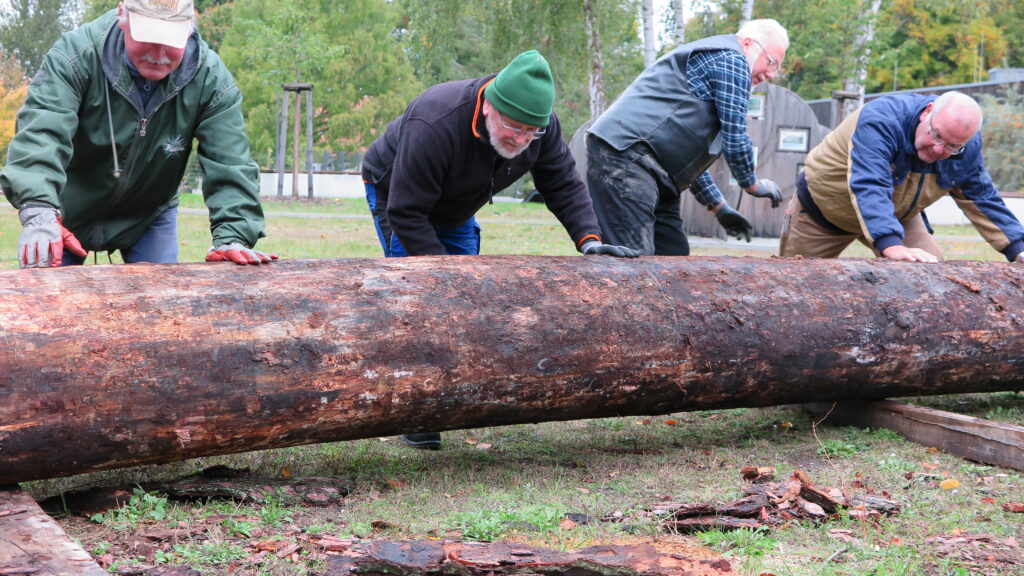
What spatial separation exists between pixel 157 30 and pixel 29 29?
52.8m

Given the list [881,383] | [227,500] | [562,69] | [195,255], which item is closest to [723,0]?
[562,69]

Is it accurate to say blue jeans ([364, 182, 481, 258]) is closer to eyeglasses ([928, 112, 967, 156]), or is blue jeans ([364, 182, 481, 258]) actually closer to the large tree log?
the large tree log

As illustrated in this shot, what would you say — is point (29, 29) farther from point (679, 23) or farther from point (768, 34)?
point (768, 34)

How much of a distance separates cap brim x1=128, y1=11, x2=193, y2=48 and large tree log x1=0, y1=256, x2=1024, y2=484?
846 mm

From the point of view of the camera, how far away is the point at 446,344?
11.7 ft

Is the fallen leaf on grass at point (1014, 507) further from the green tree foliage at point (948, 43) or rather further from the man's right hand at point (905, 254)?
the green tree foliage at point (948, 43)

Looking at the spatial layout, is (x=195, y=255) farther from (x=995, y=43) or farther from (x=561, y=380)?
(x=995, y=43)

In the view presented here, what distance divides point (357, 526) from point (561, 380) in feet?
3.34

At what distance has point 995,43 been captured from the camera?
36.5 meters

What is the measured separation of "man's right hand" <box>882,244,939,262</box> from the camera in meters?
4.96

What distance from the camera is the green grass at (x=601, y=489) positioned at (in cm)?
295

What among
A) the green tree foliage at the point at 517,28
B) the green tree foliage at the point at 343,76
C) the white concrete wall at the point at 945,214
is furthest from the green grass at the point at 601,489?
the green tree foliage at the point at 343,76

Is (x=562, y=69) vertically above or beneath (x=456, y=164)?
above

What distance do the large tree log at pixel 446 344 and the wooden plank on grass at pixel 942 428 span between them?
14cm
